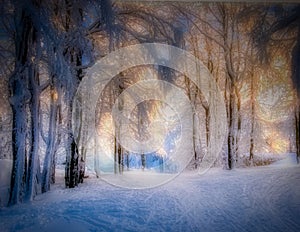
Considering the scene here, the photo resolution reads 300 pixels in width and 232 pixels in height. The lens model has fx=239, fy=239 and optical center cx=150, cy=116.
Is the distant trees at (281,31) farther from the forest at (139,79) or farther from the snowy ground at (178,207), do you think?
the snowy ground at (178,207)

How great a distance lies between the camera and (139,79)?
18.7 feet

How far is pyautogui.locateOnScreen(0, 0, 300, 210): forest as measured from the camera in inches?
151

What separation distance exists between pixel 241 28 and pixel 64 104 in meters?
3.68

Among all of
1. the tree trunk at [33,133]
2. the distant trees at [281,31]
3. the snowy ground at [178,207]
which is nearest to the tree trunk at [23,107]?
the tree trunk at [33,133]

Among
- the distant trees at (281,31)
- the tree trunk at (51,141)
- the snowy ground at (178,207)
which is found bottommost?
the snowy ground at (178,207)

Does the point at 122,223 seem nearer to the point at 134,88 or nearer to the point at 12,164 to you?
the point at 12,164

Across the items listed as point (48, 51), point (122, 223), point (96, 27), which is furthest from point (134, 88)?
point (122, 223)

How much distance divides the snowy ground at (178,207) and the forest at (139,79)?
1.36 ft

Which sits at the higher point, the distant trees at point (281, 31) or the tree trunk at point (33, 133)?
the distant trees at point (281, 31)

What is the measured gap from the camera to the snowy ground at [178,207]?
3.07 metres

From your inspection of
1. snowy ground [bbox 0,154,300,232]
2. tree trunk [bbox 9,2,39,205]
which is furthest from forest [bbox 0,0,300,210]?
snowy ground [bbox 0,154,300,232]

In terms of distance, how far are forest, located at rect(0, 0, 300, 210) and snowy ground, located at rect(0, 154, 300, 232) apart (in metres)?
0.42

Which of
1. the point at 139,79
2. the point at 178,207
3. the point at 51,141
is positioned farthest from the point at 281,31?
the point at 51,141

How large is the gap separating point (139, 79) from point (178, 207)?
3.18 m
